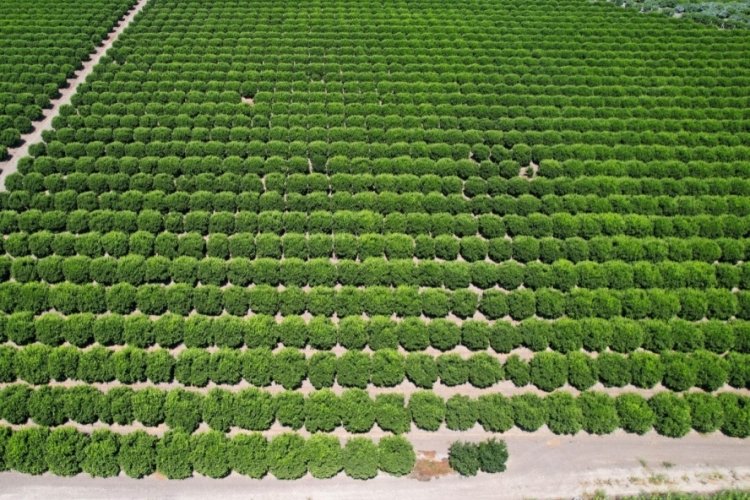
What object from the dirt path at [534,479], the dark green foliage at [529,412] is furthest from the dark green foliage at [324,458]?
the dark green foliage at [529,412]

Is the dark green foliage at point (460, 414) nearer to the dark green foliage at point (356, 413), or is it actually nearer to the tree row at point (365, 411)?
the tree row at point (365, 411)

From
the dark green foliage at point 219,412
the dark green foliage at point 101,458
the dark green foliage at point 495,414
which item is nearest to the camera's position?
the dark green foliage at point 101,458

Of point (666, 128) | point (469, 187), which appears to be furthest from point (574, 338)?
point (666, 128)

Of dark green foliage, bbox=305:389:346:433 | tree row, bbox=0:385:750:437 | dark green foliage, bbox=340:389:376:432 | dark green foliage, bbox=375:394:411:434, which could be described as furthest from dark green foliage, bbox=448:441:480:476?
dark green foliage, bbox=305:389:346:433

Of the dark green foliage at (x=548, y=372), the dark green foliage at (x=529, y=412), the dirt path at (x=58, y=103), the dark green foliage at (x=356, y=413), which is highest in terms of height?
the dirt path at (x=58, y=103)

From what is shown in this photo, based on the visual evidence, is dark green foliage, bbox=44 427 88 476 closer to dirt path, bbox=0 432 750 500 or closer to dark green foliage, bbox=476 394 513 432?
dirt path, bbox=0 432 750 500
